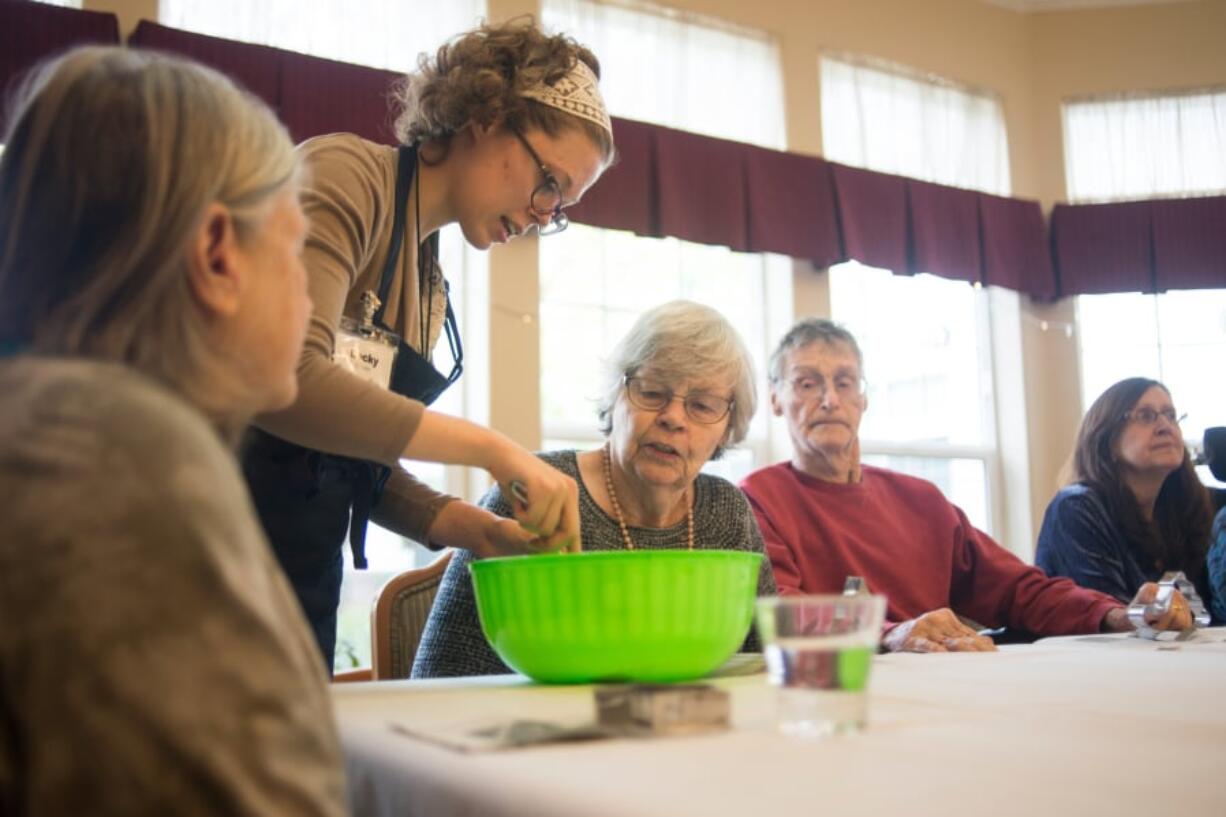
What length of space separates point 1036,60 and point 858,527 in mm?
3636

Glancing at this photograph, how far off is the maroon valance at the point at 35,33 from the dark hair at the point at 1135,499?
9.56 ft

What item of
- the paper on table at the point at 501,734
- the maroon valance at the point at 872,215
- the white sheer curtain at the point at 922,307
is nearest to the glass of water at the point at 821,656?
the paper on table at the point at 501,734

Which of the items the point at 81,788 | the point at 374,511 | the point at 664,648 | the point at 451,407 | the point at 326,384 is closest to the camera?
the point at 81,788

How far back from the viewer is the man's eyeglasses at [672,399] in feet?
6.48

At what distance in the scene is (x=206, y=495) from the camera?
1.66 ft

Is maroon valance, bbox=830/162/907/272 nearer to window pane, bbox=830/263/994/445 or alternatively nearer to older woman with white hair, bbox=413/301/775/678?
window pane, bbox=830/263/994/445

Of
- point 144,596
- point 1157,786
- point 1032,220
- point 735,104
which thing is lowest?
point 1157,786

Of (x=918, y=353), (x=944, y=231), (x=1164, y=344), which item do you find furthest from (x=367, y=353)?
(x=1164, y=344)

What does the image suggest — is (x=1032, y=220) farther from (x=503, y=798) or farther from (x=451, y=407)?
(x=503, y=798)

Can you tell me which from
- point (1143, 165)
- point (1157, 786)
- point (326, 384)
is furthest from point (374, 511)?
point (1143, 165)

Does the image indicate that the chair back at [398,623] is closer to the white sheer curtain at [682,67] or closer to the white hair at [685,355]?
the white hair at [685,355]

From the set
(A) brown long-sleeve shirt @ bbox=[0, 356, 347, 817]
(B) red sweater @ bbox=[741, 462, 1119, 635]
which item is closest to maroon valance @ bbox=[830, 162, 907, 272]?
(B) red sweater @ bbox=[741, 462, 1119, 635]

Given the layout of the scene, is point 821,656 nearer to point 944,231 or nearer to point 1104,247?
point 944,231

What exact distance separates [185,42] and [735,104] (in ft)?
6.98
